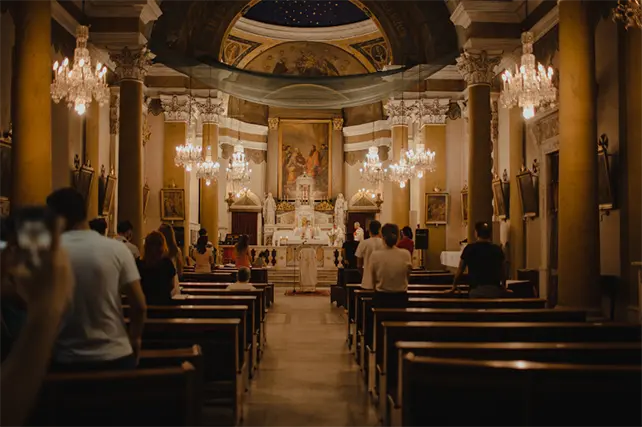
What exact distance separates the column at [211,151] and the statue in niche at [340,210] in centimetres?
992

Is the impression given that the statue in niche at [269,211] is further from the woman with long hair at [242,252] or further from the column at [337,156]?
the woman with long hair at [242,252]

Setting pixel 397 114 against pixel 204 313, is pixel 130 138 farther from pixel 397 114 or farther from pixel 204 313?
pixel 397 114

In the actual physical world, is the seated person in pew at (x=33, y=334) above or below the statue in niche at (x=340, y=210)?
below

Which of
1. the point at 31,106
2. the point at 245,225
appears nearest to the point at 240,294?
the point at 31,106

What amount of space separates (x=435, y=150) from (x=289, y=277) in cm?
636

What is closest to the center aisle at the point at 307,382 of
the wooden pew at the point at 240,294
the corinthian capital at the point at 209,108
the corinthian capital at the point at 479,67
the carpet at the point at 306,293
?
the wooden pew at the point at 240,294

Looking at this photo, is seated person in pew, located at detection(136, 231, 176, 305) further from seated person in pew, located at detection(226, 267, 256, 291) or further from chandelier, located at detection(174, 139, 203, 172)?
chandelier, located at detection(174, 139, 203, 172)

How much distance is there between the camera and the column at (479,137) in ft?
42.1

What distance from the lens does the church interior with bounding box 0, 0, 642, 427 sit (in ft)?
12.0

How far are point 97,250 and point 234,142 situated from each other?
85.9 feet

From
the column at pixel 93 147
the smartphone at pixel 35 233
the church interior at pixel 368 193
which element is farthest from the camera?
the column at pixel 93 147

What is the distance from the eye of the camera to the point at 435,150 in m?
19.0

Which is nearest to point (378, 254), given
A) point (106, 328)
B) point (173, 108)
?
point (106, 328)

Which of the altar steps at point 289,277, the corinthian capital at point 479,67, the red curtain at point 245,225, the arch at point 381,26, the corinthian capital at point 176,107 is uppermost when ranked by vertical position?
the arch at point 381,26
